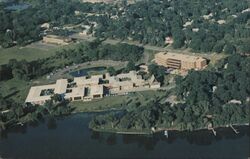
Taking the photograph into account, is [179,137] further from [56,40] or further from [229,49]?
[56,40]

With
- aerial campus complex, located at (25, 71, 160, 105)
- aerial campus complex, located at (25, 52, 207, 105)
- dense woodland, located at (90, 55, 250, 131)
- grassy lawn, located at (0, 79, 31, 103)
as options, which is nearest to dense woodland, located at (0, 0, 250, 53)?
aerial campus complex, located at (25, 52, 207, 105)

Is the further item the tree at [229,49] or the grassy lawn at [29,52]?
the grassy lawn at [29,52]

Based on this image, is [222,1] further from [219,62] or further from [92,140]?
[92,140]

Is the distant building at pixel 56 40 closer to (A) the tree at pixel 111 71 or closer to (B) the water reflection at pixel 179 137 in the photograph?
(A) the tree at pixel 111 71

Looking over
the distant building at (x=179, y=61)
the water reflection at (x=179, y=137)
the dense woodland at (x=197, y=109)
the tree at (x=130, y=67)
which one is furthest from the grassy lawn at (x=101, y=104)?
the distant building at (x=179, y=61)

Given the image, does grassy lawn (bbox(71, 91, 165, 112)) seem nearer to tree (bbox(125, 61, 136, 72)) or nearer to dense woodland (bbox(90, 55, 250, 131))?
dense woodland (bbox(90, 55, 250, 131))

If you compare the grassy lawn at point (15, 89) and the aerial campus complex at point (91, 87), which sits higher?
the aerial campus complex at point (91, 87)

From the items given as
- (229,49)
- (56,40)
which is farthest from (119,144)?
(56,40)
